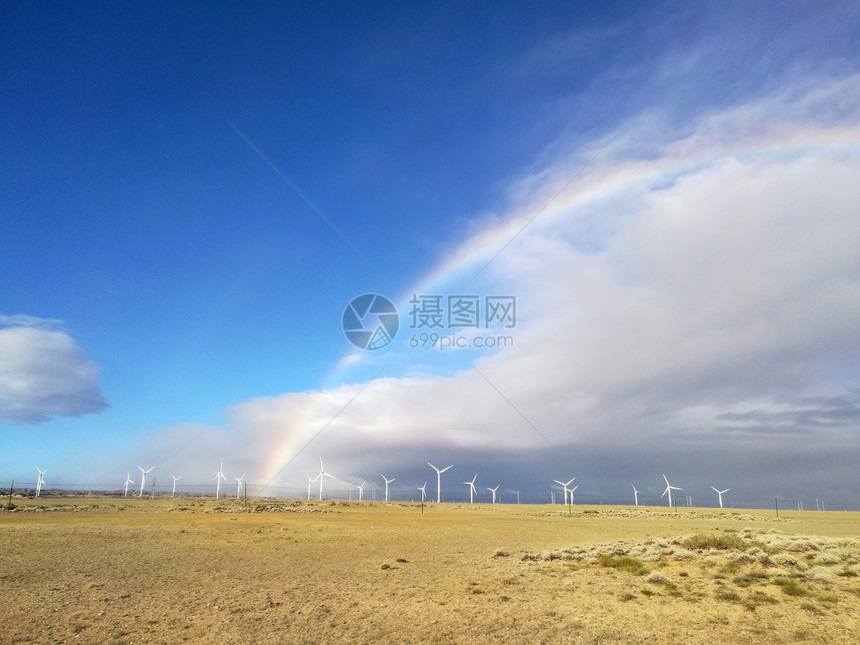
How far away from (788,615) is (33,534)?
4974cm

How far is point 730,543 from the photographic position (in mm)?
32750

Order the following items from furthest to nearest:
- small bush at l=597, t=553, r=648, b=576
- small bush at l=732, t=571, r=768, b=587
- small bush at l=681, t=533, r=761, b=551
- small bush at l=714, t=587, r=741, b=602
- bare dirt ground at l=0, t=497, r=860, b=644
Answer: small bush at l=681, t=533, r=761, b=551 < small bush at l=597, t=553, r=648, b=576 < small bush at l=732, t=571, r=768, b=587 < small bush at l=714, t=587, r=741, b=602 < bare dirt ground at l=0, t=497, r=860, b=644

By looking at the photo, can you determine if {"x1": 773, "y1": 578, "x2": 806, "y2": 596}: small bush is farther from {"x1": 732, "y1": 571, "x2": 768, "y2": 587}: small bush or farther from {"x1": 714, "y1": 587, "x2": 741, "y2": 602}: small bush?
{"x1": 714, "y1": 587, "x2": 741, "y2": 602}: small bush

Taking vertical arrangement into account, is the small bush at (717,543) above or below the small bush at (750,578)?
above

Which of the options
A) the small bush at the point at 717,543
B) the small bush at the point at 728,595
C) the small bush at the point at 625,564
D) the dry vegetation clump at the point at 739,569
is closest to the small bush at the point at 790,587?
the dry vegetation clump at the point at 739,569

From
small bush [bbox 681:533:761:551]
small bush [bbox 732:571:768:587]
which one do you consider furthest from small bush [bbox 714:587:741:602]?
small bush [bbox 681:533:761:551]

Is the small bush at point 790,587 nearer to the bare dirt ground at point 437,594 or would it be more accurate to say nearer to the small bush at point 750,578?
the bare dirt ground at point 437,594

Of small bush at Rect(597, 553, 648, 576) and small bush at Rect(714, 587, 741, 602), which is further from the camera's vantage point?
small bush at Rect(597, 553, 648, 576)

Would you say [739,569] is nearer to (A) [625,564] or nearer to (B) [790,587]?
(B) [790,587]

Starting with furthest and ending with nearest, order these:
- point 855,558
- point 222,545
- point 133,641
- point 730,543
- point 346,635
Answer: point 222,545, point 730,543, point 855,558, point 346,635, point 133,641

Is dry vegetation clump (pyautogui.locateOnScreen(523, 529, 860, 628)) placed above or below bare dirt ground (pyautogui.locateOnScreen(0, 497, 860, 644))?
above

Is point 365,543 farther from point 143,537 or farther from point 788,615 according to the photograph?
point 788,615

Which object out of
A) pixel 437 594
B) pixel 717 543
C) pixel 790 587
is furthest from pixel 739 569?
pixel 437 594

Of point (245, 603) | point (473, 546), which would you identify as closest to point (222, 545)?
point (473, 546)
